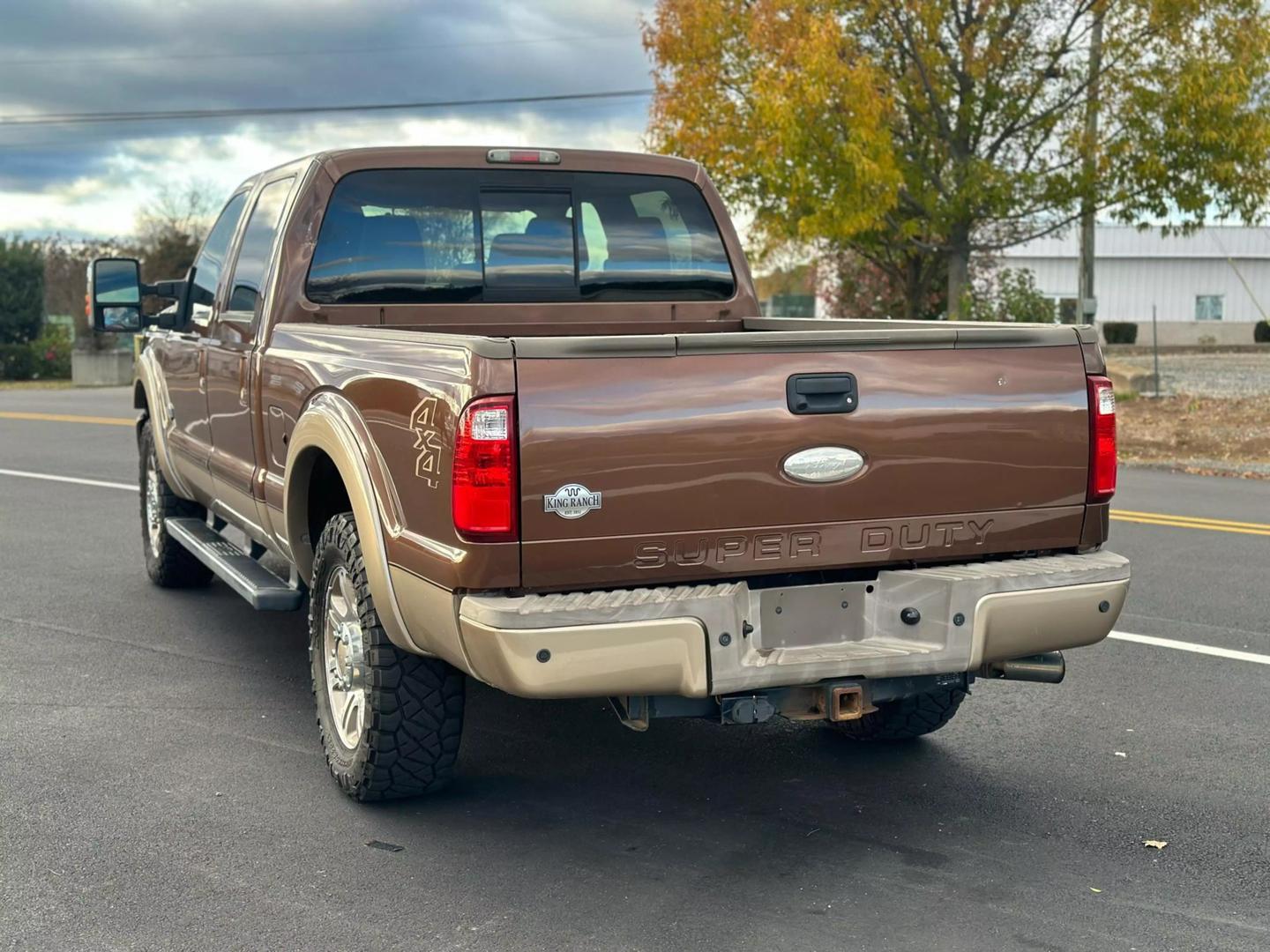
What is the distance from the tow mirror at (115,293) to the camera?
7.09 m

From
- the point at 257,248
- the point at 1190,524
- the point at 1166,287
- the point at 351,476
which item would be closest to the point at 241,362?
the point at 257,248

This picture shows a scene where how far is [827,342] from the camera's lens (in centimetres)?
404

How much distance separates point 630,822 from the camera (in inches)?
178

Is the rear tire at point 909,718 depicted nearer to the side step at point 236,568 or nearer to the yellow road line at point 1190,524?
the side step at point 236,568

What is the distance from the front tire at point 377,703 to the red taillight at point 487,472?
79 centimetres

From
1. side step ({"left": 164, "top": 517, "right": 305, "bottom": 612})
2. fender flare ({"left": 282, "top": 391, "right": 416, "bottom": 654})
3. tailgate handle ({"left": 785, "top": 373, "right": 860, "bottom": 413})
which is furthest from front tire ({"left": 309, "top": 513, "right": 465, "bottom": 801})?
tailgate handle ({"left": 785, "top": 373, "right": 860, "bottom": 413})

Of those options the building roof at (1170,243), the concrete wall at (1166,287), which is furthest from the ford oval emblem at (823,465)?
the concrete wall at (1166,287)

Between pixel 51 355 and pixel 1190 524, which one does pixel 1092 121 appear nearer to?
pixel 1190 524

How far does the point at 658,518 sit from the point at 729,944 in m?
1.10

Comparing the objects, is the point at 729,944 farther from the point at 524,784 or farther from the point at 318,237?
the point at 318,237

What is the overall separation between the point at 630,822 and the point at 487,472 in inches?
54.6

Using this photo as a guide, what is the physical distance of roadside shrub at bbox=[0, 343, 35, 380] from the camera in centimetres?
3484

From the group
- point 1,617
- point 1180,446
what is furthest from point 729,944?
point 1180,446

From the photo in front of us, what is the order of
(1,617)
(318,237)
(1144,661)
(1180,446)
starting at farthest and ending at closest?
(1180,446)
(1,617)
(1144,661)
(318,237)
